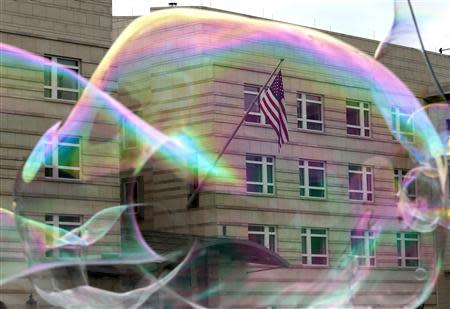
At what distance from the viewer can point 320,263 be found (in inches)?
1150

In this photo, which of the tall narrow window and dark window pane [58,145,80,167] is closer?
dark window pane [58,145,80,167]

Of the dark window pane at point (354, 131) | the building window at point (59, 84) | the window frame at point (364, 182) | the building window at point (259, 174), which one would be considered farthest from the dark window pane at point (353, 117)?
the building window at point (59, 84)

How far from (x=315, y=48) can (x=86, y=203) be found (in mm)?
13124

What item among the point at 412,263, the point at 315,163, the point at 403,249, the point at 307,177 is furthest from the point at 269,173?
the point at 412,263

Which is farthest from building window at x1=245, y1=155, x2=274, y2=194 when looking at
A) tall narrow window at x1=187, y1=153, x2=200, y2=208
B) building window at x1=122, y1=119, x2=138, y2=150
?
building window at x1=122, y1=119, x2=138, y2=150

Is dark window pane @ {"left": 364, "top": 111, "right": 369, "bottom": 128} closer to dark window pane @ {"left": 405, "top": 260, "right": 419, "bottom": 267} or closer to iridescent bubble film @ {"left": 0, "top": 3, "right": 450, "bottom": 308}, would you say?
iridescent bubble film @ {"left": 0, "top": 3, "right": 450, "bottom": 308}

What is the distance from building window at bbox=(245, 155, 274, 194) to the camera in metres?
30.9

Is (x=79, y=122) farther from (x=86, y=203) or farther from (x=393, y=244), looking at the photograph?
(x=86, y=203)

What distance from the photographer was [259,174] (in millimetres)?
31625

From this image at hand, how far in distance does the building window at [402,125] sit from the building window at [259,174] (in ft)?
31.2

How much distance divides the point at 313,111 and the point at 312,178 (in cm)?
224

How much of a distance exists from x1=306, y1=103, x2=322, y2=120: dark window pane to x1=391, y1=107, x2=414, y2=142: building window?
10.00 m

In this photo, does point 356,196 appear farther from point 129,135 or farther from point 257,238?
point 129,135

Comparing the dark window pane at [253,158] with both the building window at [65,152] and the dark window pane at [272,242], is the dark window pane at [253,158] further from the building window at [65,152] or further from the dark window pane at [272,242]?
the building window at [65,152]
